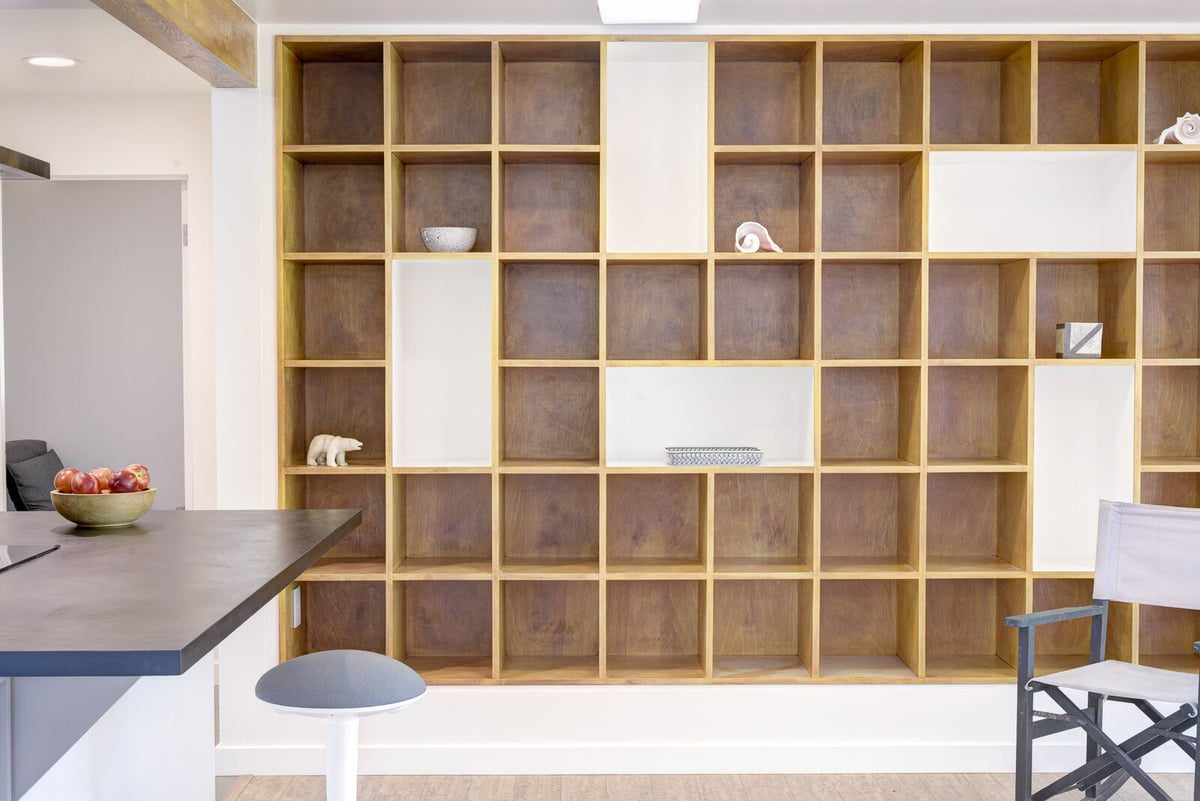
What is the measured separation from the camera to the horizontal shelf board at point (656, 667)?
11.5 ft

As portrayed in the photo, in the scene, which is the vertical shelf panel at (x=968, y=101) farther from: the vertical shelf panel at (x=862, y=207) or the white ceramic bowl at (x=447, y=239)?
the white ceramic bowl at (x=447, y=239)

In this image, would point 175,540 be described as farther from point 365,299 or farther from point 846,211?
point 846,211

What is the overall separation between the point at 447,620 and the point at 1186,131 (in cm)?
309

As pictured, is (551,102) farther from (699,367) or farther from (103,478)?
(103,478)

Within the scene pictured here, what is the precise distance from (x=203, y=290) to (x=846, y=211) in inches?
108

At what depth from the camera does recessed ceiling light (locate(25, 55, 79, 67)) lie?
12.6 feet

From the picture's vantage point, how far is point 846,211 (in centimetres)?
369

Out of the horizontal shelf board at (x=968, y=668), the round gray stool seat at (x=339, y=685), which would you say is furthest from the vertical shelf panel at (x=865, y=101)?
the round gray stool seat at (x=339, y=685)

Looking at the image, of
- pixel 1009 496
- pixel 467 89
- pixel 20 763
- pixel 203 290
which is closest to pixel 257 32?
pixel 467 89

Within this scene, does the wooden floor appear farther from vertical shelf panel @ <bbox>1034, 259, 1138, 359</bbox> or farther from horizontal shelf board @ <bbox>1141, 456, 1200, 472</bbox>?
vertical shelf panel @ <bbox>1034, 259, 1138, 359</bbox>

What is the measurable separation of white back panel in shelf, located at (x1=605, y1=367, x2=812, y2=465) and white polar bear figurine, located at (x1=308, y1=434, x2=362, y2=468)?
932 millimetres

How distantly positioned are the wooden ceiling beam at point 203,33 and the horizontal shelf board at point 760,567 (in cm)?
228

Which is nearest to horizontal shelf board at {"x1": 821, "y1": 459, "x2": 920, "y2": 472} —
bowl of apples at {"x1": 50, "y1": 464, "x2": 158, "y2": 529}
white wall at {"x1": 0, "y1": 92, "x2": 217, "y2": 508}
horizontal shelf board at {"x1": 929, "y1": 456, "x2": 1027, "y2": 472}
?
horizontal shelf board at {"x1": 929, "y1": 456, "x2": 1027, "y2": 472}

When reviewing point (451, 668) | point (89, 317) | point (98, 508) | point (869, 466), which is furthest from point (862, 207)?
point (89, 317)
